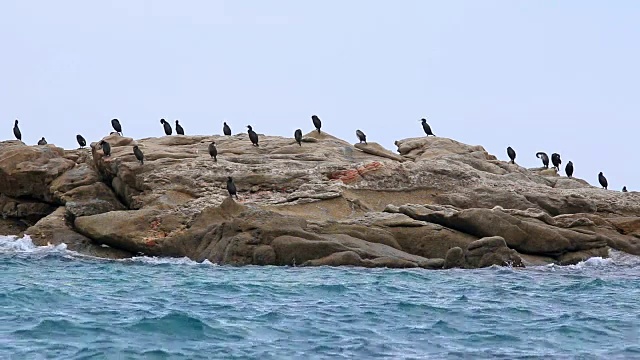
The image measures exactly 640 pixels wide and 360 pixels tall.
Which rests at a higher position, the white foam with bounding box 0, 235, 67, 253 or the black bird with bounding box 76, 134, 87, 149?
the black bird with bounding box 76, 134, 87, 149

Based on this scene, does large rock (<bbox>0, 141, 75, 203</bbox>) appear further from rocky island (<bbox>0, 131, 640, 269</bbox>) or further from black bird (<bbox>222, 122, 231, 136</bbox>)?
black bird (<bbox>222, 122, 231, 136</bbox>)

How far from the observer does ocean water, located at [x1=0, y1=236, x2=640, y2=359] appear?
16750 mm

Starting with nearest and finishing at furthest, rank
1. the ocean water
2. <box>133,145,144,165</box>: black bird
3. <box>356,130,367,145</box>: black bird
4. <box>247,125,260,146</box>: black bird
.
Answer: the ocean water → <box>133,145,144,165</box>: black bird → <box>247,125,260,146</box>: black bird → <box>356,130,367,145</box>: black bird

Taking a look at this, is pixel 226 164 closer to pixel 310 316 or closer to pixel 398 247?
pixel 398 247

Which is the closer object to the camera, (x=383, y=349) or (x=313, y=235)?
(x=383, y=349)

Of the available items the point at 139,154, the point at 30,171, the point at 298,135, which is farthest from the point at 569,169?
the point at 30,171

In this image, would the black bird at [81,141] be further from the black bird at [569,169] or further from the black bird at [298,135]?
the black bird at [569,169]

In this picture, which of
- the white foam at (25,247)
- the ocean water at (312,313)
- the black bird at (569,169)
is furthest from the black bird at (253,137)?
the black bird at (569,169)

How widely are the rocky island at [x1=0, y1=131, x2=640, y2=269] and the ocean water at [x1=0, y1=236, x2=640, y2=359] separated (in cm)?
193

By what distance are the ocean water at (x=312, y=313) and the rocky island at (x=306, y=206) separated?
1.93m

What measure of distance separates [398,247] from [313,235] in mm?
3092

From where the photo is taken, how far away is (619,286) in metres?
27.5

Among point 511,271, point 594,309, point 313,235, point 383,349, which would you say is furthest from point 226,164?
point 383,349

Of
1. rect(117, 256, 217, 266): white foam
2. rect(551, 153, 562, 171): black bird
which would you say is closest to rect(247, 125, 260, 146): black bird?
rect(117, 256, 217, 266): white foam
